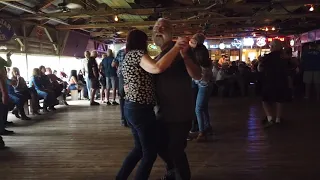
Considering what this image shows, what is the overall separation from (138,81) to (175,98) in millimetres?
332

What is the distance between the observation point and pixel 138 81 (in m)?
2.47

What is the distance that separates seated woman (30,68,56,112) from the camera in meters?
8.05

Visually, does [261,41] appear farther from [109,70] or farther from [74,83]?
[109,70]

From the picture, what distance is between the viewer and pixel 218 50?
20.8 metres

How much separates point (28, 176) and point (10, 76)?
4791mm

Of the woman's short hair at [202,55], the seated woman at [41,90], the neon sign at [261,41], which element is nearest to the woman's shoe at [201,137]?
the woman's short hair at [202,55]

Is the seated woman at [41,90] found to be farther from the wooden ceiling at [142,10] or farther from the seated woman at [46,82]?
the wooden ceiling at [142,10]

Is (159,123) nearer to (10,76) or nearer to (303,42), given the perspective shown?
(10,76)

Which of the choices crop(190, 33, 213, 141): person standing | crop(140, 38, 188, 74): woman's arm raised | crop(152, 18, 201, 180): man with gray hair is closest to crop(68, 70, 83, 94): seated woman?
A: crop(190, 33, 213, 141): person standing

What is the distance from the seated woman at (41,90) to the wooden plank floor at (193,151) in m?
1.70

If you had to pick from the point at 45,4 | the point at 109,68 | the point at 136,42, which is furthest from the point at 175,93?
the point at 45,4

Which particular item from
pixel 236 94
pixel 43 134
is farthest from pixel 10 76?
pixel 236 94

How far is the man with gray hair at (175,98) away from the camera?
242 centimetres

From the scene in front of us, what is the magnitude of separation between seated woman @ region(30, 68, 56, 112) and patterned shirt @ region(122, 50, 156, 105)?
6220 mm
